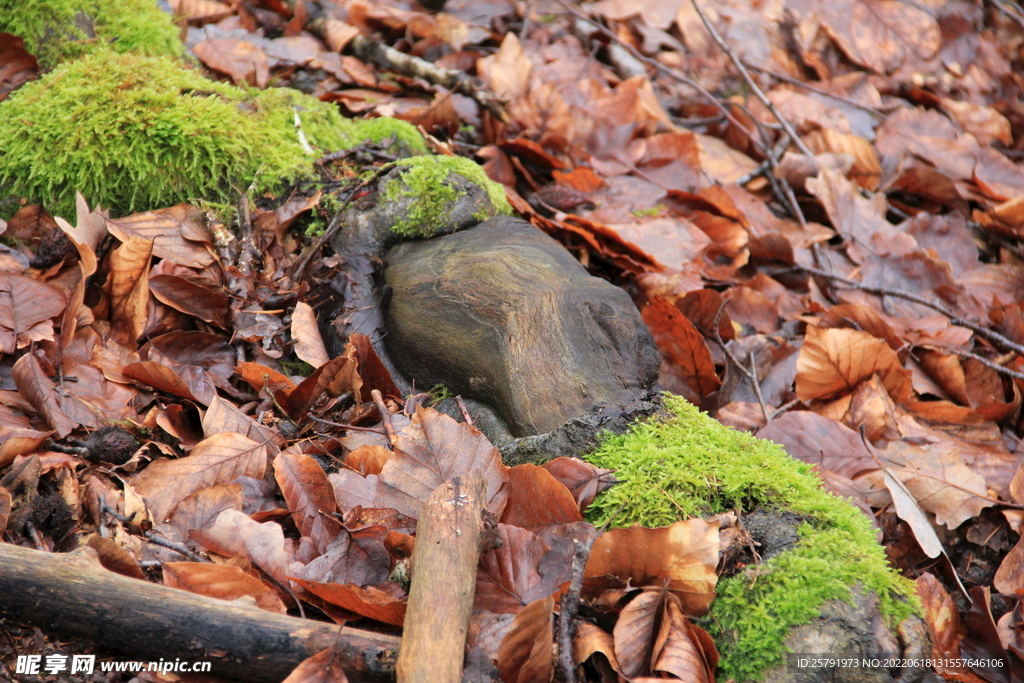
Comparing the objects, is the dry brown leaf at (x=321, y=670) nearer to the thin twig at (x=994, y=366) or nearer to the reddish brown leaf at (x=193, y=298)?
the reddish brown leaf at (x=193, y=298)

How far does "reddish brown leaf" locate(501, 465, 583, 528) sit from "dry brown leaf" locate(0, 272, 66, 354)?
162cm

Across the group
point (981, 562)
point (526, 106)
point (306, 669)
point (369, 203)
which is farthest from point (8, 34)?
point (981, 562)

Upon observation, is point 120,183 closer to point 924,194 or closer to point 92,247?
point 92,247

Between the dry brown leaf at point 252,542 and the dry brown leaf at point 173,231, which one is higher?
the dry brown leaf at point 173,231

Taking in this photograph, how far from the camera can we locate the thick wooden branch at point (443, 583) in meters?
1.39

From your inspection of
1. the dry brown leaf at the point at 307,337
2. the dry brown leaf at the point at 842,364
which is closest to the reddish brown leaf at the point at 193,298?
the dry brown leaf at the point at 307,337

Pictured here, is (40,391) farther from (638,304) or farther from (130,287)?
(638,304)

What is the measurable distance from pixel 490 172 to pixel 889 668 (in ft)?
9.19

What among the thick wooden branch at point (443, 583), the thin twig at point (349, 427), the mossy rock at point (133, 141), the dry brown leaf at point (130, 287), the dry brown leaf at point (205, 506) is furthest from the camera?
the mossy rock at point (133, 141)

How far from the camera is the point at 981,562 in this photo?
2.43m

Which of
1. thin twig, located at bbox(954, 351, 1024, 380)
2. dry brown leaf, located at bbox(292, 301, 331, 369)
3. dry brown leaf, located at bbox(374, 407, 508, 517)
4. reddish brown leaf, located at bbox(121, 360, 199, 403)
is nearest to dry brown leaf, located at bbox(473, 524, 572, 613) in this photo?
dry brown leaf, located at bbox(374, 407, 508, 517)

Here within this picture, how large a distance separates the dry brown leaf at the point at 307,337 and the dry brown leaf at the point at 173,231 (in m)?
0.45

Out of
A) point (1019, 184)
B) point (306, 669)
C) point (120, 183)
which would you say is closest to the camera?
point (306, 669)

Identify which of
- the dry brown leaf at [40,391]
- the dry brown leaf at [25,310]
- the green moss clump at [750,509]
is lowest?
the green moss clump at [750,509]
